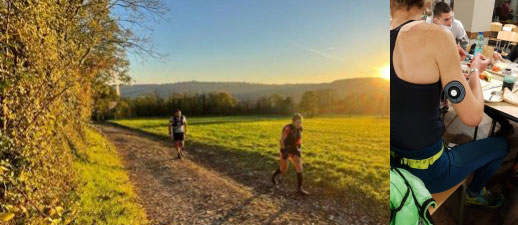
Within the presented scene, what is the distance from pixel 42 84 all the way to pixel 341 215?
163 cm

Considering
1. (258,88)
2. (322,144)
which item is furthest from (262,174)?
(258,88)

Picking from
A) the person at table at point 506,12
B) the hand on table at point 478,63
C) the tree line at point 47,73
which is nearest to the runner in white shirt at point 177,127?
the tree line at point 47,73

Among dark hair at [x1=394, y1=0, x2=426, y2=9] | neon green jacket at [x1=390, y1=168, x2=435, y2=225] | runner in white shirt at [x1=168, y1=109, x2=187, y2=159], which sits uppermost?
dark hair at [x1=394, y1=0, x2=426, y2=9]

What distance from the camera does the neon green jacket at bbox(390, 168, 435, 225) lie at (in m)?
1.63

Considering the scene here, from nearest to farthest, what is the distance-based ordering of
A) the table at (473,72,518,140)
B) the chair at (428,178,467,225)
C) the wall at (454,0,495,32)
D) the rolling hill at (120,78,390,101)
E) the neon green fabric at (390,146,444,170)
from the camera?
the rolling hill at (120,78,390,101) → the neon green fabric at (390,146,444,170) → the chair at (428,178,467,225) → the table at (473,72,518,140) → the wall at (454,0,495,32)

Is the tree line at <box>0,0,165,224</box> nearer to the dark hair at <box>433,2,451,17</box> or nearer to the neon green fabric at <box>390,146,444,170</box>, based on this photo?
the neon green fabric at <box>390,146,444,170</box>

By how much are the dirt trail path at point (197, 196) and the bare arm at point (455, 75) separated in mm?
769

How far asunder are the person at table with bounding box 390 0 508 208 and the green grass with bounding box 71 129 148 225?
1423 mm

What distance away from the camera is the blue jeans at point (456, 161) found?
183cm

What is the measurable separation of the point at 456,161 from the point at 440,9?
2.24m

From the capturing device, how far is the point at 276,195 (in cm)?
180

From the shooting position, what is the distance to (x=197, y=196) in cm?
174

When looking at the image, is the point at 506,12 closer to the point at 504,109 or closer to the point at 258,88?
the point at 504,109

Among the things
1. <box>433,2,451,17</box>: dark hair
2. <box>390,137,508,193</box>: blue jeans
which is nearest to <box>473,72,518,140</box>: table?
<box>390,137,508,193</box>: blue jeans
